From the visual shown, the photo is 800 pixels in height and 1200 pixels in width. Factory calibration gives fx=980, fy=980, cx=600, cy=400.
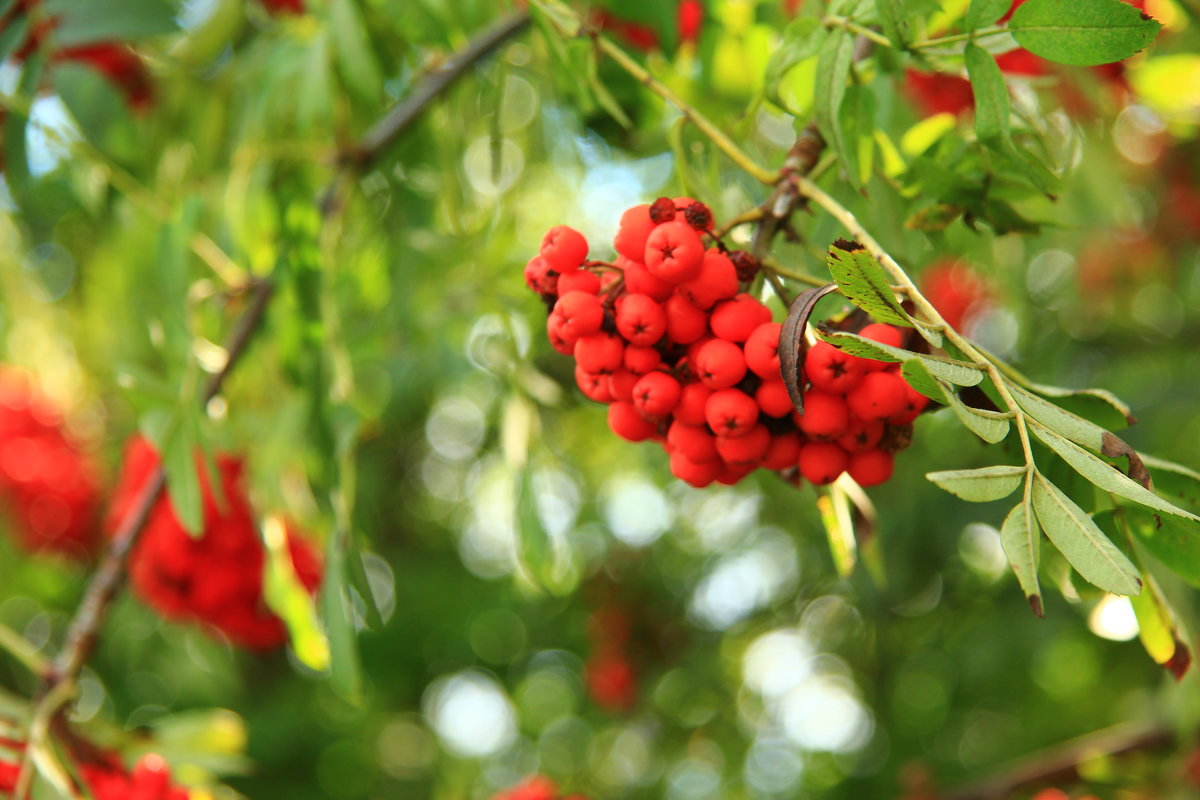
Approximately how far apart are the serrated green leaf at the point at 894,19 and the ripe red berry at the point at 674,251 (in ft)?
1.09

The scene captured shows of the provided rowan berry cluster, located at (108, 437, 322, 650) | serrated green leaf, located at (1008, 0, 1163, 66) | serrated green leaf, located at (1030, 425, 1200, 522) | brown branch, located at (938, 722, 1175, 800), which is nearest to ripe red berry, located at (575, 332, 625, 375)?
serrated green leaf, located at (1030, 425, 1200, 522)

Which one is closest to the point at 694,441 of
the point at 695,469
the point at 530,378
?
the point at 695,469

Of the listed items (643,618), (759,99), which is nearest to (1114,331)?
(643,618)

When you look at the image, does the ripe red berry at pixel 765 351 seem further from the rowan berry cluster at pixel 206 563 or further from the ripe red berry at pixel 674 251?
the rowan berry cluster at pixel 206 563

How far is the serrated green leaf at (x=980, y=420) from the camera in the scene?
0.87 m

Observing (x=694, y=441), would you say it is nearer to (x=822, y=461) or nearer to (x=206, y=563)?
(x=822, y=461)

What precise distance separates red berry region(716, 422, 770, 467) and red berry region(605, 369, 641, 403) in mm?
116

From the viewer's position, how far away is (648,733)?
144 inches

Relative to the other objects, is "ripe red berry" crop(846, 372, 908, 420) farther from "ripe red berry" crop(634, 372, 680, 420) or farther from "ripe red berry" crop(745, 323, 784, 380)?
"ripe red berry" crop(634, 372, 680, 420)

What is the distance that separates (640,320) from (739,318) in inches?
4.1

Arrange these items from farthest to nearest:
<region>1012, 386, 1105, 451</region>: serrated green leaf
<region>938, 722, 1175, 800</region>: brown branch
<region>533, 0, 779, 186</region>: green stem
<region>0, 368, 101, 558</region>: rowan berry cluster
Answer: <region>0, 368, 101, 558</region>: rowan berry cluster
<region>938, 722, 1175, 800</region>: brown branch
<region>533, 0, 779, 186</region>: green stem
<region>1012, 386, 1105, 451</region>: serrated green leaf

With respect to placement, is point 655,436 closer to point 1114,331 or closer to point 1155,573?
point 1155,573

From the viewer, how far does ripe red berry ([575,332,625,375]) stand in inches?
42.4

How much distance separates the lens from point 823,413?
1.02 meters
